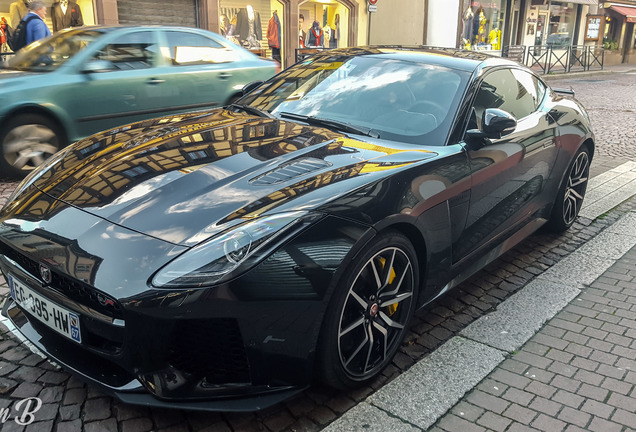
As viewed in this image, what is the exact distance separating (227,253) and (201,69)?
5341mm

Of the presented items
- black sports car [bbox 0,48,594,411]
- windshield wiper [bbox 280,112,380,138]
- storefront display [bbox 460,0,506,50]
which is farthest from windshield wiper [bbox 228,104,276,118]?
storefront display [bbox 460,0,506,50]

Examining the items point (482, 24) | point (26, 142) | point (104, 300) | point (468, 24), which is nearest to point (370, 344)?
point (104, 300)

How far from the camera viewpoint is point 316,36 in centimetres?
1795

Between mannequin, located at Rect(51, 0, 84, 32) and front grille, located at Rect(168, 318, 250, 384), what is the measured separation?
1176cm

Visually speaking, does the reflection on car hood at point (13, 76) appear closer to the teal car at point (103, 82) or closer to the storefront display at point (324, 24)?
the teal car at point (103, 82)

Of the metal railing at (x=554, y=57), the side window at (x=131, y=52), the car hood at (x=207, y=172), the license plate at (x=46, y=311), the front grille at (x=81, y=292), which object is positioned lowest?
the metal railing at (x=554, y=57)

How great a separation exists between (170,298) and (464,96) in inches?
86.1

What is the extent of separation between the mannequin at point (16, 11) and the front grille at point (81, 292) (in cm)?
1043

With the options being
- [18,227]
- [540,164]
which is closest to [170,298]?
[18,227]

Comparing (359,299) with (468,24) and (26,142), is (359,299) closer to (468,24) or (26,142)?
(26,142)

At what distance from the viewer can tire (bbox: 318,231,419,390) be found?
2.47 meters

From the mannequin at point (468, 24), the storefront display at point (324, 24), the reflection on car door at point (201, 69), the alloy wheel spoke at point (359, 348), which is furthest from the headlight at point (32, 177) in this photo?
the mannequin at point (468, 24)

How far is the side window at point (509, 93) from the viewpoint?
3688 millimetres

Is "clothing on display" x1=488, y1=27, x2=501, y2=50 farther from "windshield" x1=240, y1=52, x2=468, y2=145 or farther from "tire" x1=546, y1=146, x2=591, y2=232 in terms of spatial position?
"windshield" x1=240, y1=52, x2=468, y2=145
